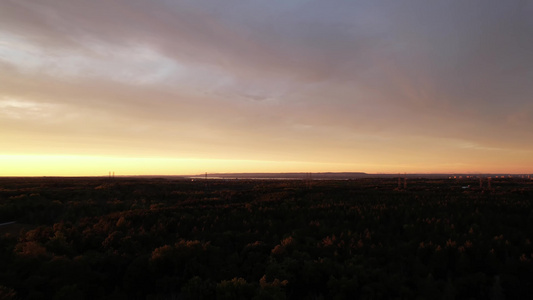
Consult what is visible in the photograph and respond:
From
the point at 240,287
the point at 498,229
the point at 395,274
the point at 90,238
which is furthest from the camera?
the point at 498,229

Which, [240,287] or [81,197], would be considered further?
[81,197]

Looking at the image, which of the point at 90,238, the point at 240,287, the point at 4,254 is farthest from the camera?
the point at 90,238

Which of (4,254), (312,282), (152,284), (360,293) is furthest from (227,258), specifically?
(4,254)

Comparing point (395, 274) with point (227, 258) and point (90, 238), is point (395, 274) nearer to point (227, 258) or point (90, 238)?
point (227, 258)

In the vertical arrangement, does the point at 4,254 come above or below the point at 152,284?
above

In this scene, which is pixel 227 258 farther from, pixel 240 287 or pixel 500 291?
pixel 500 291

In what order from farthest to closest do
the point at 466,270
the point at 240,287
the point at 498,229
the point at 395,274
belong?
the point at 498,229 < the point at 466,270 < the point at 395,274 < the point at 240,287

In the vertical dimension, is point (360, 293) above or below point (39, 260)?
below

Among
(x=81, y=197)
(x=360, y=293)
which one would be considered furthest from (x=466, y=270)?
(x=81, y=197)

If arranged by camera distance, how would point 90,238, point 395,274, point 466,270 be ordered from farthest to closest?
1. point 90,238
2. point 466,270
3. point 395,274
